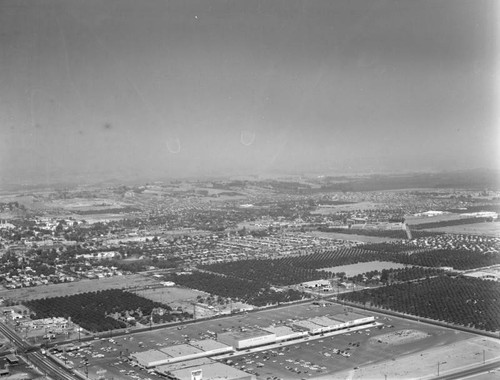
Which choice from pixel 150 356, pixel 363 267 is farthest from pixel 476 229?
pixel 150 356

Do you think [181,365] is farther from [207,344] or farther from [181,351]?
[207,344]

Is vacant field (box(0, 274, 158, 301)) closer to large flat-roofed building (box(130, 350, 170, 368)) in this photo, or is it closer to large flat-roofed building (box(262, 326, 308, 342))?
large flat-roofed building (box(262, 326, 308, 342))

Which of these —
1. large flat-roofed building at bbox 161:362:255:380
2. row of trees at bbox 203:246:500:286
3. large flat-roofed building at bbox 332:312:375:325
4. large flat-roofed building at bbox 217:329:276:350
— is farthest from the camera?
row of trees at bbox 203:246:500:286

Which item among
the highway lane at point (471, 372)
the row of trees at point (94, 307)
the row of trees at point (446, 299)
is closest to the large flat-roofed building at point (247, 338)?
the row of trees at point (94, 307)

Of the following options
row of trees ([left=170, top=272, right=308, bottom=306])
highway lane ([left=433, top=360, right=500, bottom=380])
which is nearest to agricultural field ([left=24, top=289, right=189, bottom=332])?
row of trees ([left=170, top=272, right=308, bottom=306])

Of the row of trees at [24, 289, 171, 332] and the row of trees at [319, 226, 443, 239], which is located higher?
the row of trees at [319, 226, 443, 239]

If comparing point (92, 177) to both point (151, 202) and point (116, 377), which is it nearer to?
point (151, 202)
